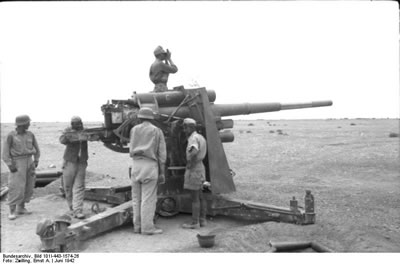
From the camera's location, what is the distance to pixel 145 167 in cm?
629

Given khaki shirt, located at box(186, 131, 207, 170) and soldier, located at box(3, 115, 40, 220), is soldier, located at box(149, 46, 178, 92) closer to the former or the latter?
khaki shirt, located at box(186, 131, 207, 170)

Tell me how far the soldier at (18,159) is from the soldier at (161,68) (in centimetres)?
248

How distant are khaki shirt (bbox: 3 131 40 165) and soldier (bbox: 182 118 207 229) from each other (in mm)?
3113

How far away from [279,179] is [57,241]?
715cm

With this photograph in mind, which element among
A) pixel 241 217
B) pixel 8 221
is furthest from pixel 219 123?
pixel 8 221

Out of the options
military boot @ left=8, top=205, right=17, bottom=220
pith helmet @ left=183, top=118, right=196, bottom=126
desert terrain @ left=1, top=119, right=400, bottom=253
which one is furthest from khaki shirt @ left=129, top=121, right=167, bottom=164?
military boot @ left=8, top=205, right=17, bottom=220

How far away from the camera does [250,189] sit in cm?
974

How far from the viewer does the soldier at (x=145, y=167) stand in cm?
629

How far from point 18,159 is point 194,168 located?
3.46 m

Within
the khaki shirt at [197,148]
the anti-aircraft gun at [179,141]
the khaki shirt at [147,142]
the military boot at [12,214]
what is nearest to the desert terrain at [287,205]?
the military boot at [12,214]

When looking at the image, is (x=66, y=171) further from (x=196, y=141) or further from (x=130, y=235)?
(x=196, y=141)

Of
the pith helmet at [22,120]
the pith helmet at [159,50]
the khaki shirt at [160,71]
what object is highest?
the pith helmet at [159,50]

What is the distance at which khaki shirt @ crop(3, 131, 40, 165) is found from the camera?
24.4 ft

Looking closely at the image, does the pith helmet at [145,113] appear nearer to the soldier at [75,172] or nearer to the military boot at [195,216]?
the soldier at [75,172]
